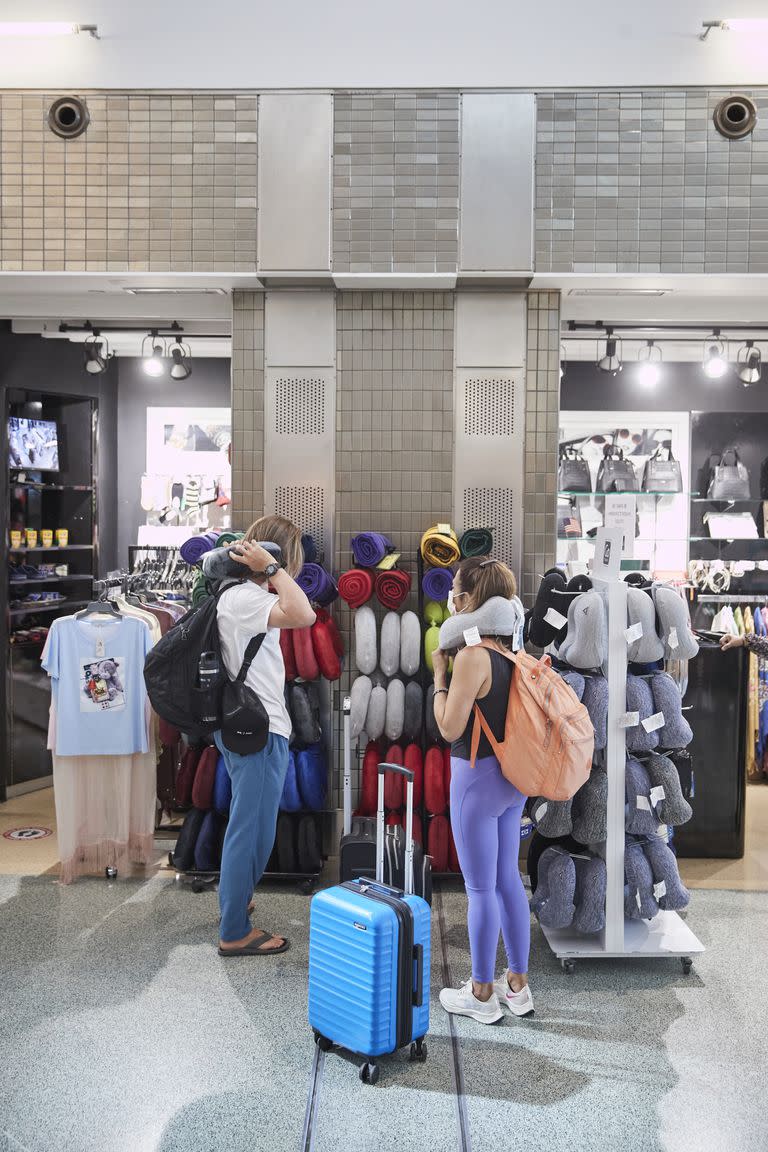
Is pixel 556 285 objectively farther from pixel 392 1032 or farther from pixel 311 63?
pixel 392 1032

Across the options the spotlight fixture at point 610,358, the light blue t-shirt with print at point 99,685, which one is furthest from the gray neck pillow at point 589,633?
the spotlight fixture at point 610,358

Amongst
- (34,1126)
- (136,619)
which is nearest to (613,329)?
(136,619)

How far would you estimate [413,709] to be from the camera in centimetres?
464

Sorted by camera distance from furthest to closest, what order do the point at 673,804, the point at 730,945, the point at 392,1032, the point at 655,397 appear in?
the point at 655,397 < the point at 730,945 < the point at 673,804 < the point at 392,1032

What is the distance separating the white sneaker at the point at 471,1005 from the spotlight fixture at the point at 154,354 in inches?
184

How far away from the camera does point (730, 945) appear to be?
4.10 m

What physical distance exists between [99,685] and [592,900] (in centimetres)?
244

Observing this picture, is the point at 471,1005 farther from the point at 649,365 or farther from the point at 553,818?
the point at 649,365

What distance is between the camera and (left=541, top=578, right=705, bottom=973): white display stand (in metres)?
3.70

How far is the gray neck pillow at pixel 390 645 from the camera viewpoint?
15.3ft

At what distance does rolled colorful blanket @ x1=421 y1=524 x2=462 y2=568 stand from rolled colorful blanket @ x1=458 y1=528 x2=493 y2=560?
8cm

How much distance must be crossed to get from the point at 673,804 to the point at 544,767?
926 millimetres

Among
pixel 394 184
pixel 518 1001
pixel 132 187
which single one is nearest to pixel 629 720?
pixel 518 1001

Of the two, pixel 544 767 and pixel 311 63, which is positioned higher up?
pixel 311 63
